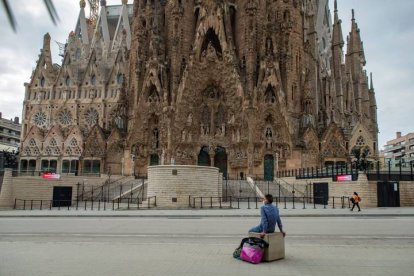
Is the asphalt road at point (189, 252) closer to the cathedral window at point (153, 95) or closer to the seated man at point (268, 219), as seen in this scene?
the seated man at point (268, 219)

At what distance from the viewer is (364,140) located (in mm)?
50469

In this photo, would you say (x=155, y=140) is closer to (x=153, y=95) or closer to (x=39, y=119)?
(x=153, y=95)

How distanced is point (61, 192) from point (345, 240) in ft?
82.2

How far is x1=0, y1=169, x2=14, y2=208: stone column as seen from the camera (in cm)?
2745

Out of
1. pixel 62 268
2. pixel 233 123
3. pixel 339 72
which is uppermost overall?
pixel 339 72

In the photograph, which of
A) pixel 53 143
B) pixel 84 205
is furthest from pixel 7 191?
pixel 53 143

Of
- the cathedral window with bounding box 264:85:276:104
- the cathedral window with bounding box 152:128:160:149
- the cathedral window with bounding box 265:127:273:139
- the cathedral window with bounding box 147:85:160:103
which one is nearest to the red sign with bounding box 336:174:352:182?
the cathedral window with bounding box 265:127:273:139

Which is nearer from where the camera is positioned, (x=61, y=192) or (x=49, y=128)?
(x=61, y=192)

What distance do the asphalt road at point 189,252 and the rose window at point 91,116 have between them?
52.4 metres

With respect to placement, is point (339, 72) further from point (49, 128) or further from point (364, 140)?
point (49, 128)

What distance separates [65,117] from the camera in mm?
64750

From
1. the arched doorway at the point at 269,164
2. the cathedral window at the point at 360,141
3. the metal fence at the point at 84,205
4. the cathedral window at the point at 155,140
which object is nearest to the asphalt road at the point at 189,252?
the metal fence at the point at 84,205

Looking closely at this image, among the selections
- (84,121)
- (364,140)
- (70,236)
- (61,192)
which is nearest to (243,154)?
(364,140)

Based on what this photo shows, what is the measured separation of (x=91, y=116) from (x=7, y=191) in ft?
124
